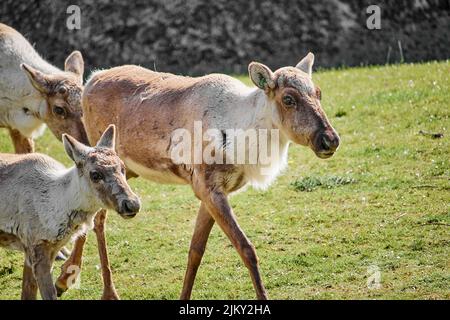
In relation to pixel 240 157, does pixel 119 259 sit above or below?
below

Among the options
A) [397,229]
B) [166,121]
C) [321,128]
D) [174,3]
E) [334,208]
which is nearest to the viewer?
[321,128]

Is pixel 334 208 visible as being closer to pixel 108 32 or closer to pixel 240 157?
pixel 240 157

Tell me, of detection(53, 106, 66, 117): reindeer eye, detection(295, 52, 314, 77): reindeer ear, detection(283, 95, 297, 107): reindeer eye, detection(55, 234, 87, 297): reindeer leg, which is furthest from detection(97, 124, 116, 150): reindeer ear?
detection(53, 106, 66, 117): reindeer eye

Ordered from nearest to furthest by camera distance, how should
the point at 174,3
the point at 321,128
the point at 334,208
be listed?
1. the point at 321,128
2. the point at 334,208
3. the point at 174,3

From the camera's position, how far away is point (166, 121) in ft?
33.8

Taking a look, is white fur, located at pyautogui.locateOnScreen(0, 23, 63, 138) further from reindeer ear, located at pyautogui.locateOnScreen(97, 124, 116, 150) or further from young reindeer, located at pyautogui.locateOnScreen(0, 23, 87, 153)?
reindeer ear, located at pyautogui.locateOnScreen(97, 124, 116, 150)

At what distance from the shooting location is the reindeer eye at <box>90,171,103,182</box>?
8914 millimetres

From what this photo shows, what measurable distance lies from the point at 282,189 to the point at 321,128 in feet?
12.1

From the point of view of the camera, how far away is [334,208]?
39.3 feet

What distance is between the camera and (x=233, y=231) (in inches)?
366

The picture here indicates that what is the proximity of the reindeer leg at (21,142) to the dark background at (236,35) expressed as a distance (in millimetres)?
6442

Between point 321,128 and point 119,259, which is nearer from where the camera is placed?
point 321,128

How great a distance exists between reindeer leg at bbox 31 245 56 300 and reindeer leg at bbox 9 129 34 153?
424 centimetres

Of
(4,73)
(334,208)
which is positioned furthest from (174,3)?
(334,208)
